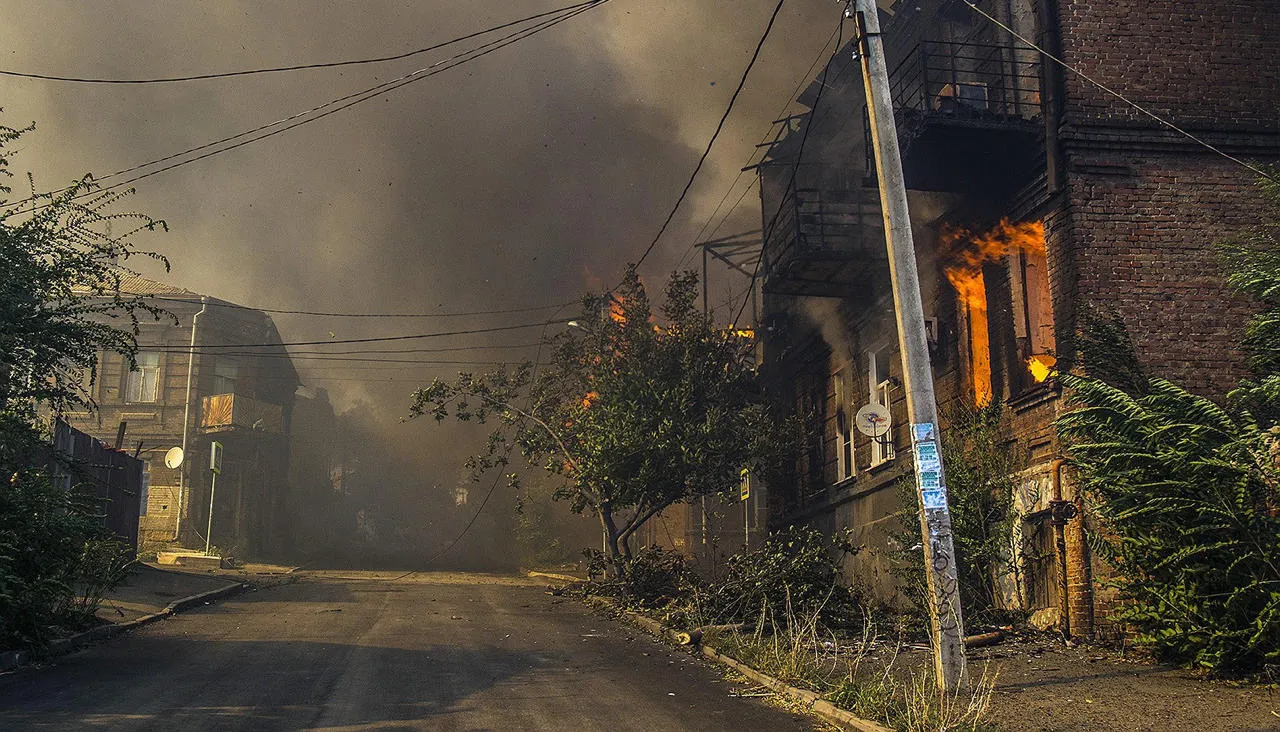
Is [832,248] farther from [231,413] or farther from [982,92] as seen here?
[231,413]

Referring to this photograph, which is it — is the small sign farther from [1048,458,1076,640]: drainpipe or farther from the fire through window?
the fire through window

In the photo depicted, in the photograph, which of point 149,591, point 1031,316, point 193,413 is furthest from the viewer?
point 193,413

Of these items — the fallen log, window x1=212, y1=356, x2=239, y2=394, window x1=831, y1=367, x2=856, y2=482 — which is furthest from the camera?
window x1=212, y1=356, x2=239, y2=394

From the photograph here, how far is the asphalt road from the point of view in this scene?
25.7 feet

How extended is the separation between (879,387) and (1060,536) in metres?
7.45

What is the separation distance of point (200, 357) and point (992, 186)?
36.6m

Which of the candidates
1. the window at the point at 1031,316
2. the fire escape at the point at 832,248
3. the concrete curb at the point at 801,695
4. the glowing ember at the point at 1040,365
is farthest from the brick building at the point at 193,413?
Result: the glowing ember at the point at 1040,365

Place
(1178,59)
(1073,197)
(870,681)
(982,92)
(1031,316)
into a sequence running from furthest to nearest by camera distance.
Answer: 1. (982,92)
2. (1031,316)
3. (1178,59)
4. (1073,197)
5. (870,681)

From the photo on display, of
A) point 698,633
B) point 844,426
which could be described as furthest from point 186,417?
point 698,633

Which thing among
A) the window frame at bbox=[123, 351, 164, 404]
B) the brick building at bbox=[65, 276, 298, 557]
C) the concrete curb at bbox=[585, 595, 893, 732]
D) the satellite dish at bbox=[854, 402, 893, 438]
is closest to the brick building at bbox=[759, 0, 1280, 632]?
the satellite dish at bbox=[854, 402, 893, 438]

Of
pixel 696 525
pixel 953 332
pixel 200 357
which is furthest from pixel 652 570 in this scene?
pixel 200 357

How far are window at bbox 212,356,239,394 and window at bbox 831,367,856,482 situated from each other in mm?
31030

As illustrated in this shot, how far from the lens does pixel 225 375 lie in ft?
146

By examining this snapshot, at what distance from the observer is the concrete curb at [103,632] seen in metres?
10.5
